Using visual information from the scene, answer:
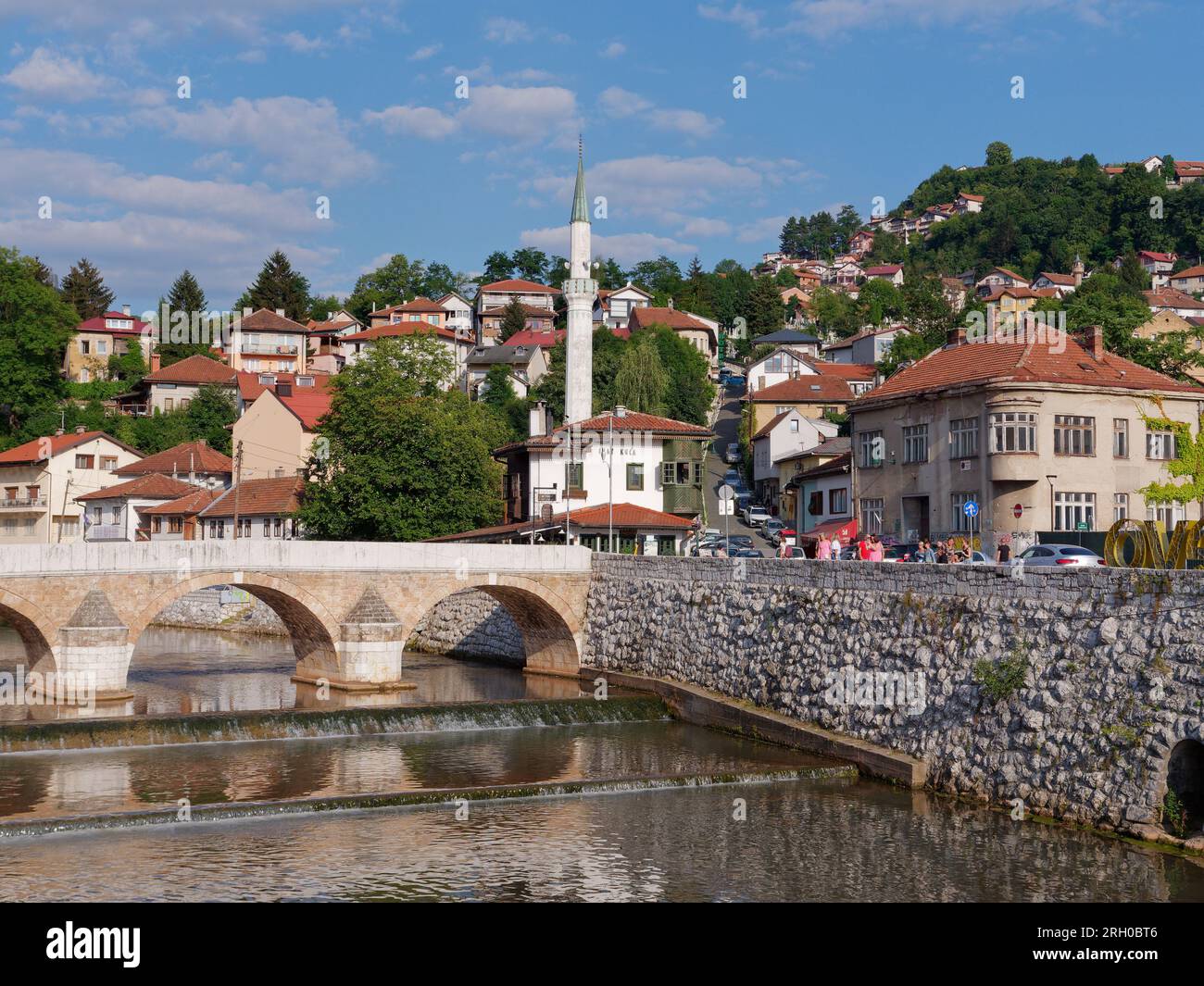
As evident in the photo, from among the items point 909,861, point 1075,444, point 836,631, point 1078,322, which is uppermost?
point 1078,322

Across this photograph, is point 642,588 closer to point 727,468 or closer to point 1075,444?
point 1075,444

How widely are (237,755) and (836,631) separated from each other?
14.3m

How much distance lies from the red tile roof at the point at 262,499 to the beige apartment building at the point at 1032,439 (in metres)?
33.4

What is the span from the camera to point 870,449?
49844 mm

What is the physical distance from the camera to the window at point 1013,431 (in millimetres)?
42938

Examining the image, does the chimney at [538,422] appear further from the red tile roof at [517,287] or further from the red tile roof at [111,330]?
the red tile roof at [517,287]

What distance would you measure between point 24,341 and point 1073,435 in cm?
7808

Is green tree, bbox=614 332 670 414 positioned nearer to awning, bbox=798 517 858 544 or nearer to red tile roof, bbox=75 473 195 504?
red tile roof, bbox=75 473 195 504

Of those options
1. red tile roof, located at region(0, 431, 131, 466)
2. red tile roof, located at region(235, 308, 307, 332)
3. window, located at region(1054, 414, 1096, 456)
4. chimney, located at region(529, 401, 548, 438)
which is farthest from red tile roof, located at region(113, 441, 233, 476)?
window, located at region(1054, 414, 1096, 456)

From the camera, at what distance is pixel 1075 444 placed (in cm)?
4372

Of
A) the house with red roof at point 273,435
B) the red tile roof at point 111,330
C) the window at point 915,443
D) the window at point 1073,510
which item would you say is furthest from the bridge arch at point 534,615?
the red tile roof at point 111,330

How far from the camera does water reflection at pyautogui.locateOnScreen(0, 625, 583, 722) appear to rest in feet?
125

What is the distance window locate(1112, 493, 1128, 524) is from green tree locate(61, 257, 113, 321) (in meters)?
110
